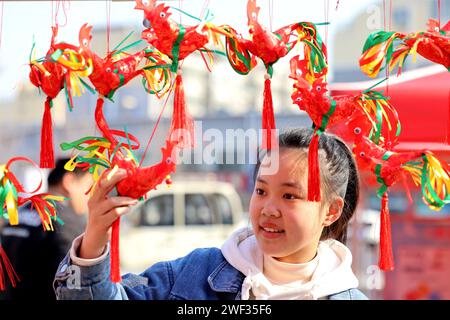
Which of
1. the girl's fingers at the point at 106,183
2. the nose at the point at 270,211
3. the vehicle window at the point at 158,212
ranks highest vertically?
the girl's fingers at the point at 106,183

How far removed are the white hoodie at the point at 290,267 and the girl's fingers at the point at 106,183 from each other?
1.09ft

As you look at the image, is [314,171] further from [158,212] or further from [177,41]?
[158,212]

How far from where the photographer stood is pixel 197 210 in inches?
235

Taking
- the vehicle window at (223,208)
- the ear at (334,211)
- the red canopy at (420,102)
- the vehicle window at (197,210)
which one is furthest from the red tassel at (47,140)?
the vehicle window at (223,208)

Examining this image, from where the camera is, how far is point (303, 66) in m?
1.25

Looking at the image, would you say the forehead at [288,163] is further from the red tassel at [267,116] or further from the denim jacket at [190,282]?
the denim jacket at [190,282]

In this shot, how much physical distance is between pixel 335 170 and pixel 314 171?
0.17 m

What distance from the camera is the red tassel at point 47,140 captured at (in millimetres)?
1188

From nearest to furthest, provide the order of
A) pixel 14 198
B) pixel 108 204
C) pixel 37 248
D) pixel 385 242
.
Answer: pixel 108 204 → pixel 14 198 → pixel 385 242 → pixel 37 248

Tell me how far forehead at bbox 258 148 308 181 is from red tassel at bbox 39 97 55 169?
38 centimetres

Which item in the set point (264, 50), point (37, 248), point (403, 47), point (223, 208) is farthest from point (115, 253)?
point (223, 208)

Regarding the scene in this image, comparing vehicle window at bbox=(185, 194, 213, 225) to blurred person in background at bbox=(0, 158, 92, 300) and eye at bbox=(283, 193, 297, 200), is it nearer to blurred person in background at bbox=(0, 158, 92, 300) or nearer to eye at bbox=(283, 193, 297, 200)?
blurred person in background at bbox=(0, 158, 92, 300)

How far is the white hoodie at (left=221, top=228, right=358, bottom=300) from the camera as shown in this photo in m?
1.26

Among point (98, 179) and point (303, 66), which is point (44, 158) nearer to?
point (98, 179)
